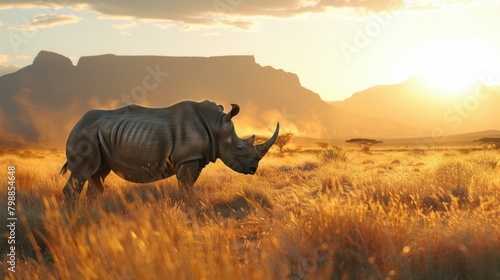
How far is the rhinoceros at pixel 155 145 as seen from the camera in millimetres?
8188

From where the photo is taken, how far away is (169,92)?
13850cm

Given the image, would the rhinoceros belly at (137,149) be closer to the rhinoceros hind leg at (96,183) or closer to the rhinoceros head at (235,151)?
the rhinoceros hind leg at (96,183)

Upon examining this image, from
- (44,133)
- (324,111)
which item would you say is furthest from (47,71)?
(324,111)

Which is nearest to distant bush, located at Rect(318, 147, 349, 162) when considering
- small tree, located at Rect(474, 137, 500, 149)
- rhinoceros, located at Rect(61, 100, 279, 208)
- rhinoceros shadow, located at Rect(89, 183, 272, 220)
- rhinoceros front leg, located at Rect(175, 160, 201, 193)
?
rhinoceros shadow, located at Rect(89, 183, 272, 220)

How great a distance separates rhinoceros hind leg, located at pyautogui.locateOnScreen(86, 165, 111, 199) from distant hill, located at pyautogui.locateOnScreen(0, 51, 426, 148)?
344ft

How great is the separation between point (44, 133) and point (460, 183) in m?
104

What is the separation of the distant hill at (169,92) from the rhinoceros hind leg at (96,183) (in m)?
105

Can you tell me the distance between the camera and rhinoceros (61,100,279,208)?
8188 millimetres

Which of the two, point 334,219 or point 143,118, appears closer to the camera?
point 334,219

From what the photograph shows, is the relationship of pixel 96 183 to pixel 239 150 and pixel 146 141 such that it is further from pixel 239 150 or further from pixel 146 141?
pixel 239 150

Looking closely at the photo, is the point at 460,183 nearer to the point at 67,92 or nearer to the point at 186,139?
the point at 186,139

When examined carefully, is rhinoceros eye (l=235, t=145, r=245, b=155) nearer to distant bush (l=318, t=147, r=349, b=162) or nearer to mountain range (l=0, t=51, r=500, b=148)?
distant bush (l=318, t=147, r=349, b=162)

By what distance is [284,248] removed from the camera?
4.09 meters

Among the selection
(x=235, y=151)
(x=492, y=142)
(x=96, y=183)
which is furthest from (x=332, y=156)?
(x=492, y=142)
